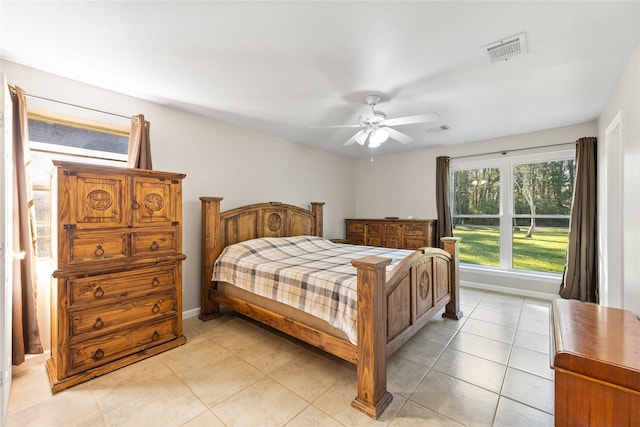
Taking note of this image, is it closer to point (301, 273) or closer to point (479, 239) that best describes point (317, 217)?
point (301, 273)

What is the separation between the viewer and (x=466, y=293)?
4188 mm

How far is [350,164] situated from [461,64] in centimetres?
378

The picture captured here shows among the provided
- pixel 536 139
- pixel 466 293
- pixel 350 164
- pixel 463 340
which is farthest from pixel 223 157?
pixel 536 139

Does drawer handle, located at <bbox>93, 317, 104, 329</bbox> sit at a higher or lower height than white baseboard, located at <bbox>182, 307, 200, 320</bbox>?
higher

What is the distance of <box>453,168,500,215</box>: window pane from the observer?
4438 millimetres

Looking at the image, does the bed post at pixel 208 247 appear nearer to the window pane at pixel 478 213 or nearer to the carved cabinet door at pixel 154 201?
the carved cabinet door at pixel 154 201

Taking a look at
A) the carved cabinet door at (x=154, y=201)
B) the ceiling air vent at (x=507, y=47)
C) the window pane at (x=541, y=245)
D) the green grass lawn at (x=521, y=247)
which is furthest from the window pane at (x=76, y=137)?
the window pane at (x=541, y=245)

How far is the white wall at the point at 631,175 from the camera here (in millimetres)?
1846

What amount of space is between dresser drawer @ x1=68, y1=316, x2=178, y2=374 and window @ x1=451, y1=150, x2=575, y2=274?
467 centimetres

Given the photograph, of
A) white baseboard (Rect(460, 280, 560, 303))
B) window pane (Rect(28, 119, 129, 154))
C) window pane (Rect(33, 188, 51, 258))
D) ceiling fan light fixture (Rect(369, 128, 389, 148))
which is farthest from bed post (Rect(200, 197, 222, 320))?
white baseboard (Rect(460, 280, 560, 303))

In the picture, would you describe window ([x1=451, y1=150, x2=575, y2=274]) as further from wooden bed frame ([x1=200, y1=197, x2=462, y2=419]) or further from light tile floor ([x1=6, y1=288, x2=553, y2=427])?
light tile floor ([x1=6, y1=288, x2=553, y2=427])

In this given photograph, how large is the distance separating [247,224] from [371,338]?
8.17ft

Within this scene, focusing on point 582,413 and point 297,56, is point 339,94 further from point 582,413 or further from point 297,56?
point 582,413

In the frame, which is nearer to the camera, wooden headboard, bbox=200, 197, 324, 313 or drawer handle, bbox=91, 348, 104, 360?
drawer handle, bbox=91, 348, 104, 360
